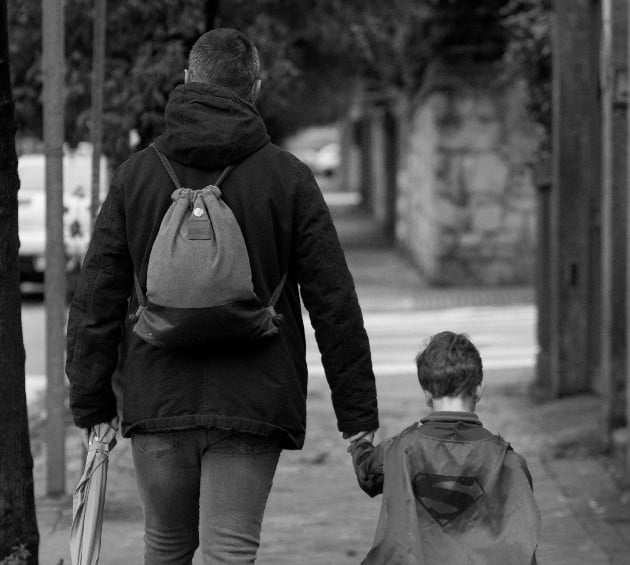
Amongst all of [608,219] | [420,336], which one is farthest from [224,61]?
[420,336]

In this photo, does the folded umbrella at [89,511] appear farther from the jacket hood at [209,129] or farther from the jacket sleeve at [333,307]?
the jacket hood at [209,129]

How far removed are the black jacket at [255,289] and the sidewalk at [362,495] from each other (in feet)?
6.02

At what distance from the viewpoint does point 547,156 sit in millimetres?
9719

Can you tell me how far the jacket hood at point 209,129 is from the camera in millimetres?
3396

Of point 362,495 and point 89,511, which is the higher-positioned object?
point 89,511

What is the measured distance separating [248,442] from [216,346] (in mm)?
245

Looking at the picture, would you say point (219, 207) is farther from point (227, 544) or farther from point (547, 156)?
point (547, 156)

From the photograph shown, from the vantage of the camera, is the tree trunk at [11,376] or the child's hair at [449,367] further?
the tree trunk at [11,376]

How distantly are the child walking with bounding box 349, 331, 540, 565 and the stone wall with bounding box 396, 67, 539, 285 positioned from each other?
13.7 meters

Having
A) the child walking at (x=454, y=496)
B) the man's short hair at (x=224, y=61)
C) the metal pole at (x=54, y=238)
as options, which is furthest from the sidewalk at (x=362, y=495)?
the man's short hair at (x=224, y=61)

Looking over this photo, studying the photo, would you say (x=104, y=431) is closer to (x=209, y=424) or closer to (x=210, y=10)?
(x=209, y=424)

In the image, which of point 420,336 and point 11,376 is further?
point 420,336

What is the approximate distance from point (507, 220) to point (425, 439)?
13983 millimetres

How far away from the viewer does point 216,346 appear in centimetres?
337
